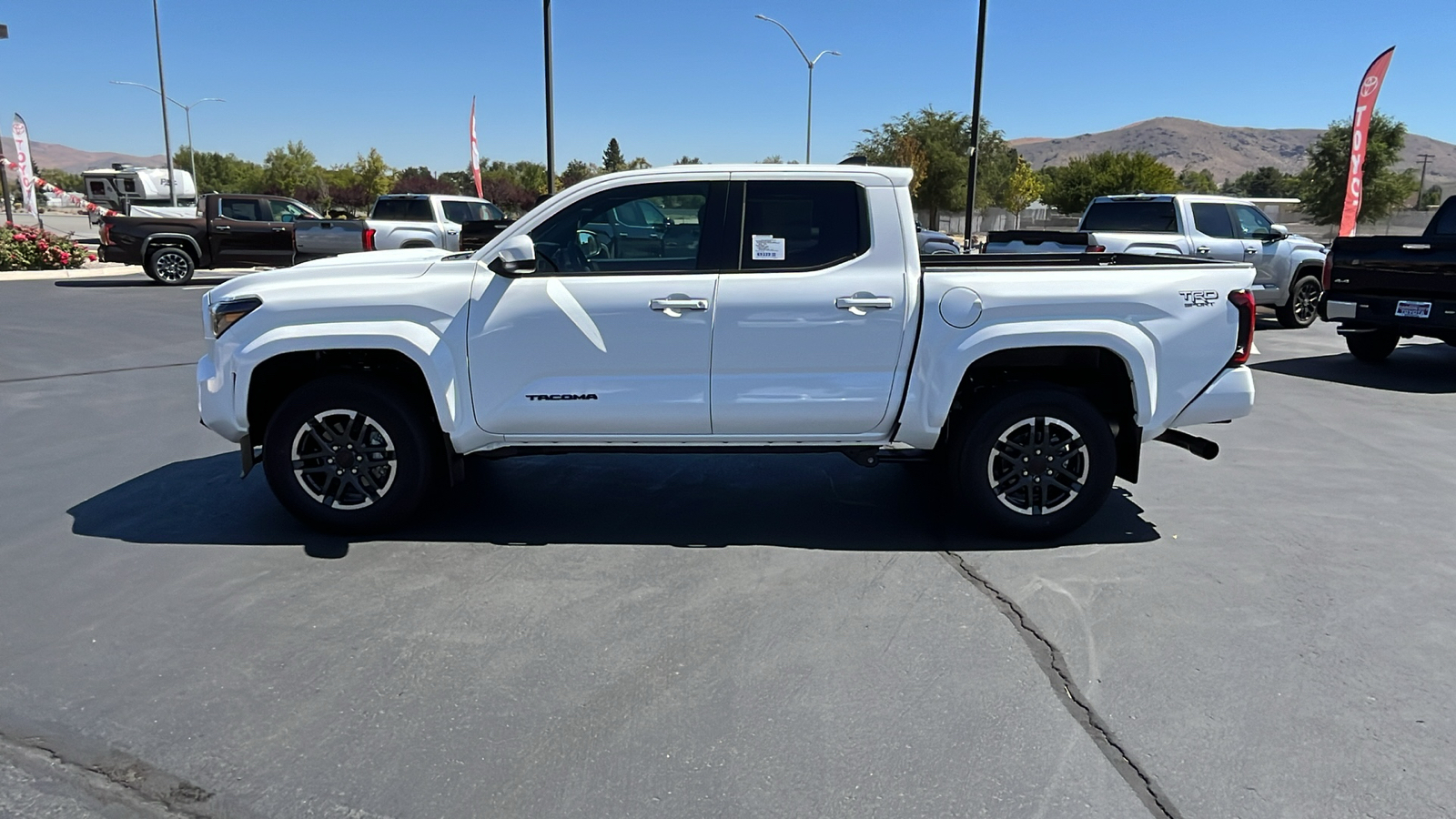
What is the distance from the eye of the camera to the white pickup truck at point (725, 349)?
4781mm

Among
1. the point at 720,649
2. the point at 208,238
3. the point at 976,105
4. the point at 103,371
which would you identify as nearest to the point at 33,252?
the point at 208,238

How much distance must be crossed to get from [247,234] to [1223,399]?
64.7ft

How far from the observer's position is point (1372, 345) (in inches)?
446

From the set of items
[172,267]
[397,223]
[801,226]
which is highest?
[397,223]

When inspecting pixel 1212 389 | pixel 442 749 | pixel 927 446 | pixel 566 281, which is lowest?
pixel 442 749

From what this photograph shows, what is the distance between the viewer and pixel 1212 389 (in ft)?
16.4

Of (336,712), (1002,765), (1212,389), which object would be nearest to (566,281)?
(336,712)

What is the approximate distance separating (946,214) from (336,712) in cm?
5528

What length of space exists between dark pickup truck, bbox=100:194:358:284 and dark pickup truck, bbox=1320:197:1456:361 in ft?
58.9

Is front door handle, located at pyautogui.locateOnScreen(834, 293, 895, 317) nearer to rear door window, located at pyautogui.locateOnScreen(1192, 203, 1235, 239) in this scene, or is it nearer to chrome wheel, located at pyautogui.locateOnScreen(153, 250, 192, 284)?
rear door window, located at pyautogui.locateOnScreen(1192, 203, 1235, 239)

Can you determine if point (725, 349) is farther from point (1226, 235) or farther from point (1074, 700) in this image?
point (1226, 235)

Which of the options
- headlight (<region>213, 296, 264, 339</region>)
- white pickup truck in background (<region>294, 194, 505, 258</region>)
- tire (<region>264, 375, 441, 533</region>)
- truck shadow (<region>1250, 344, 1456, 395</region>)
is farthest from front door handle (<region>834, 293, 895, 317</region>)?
white pickup truck in background (<region>294, 194, 505, 258</region>)

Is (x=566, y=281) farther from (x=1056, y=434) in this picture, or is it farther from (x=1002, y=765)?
A: (x=1002, y=765)

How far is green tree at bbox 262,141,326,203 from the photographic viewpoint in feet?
274
